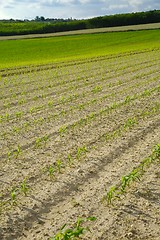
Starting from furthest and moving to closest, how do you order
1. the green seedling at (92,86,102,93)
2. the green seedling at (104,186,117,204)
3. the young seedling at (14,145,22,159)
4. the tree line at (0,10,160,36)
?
the tree line at (0,10,160,36), the green seedling at (92,86,102,93), the young seedling at (14,145,22,159), the green seedling at (104,186,117,204)

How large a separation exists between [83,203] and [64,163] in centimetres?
173

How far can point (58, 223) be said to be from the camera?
5434mm

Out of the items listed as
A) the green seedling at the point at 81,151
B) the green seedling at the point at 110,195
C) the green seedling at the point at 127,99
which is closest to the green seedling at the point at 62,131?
the green seedling at the point at 81,151

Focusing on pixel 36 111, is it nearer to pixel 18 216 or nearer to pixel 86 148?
pixel 86 148

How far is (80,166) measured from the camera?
743 cm

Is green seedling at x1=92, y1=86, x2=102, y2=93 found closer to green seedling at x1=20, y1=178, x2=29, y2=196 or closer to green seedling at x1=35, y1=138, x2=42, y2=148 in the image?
green seedling at x1=35, y1=138, x2=42, y2=148

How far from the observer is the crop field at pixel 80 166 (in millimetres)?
5406

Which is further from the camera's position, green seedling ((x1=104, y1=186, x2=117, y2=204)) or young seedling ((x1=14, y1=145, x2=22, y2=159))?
young seedling ((x1=14, y1=145, x2=22, y2=159))

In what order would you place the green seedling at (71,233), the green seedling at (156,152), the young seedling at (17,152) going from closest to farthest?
the green seedling at (71,233) < the green seedling at (156,152) < the young seedling at (17,152)

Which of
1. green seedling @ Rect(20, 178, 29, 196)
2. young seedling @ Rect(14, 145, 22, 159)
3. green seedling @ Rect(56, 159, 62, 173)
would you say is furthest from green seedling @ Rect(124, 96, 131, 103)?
green seedling @ Rect(20, 178, 29, 196)

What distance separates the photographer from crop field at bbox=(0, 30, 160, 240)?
17.7 ft

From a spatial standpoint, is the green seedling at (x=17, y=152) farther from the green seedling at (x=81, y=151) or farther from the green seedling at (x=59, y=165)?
the green seedling at (x=81, y=151)

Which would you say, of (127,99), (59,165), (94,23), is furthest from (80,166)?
(94,23)

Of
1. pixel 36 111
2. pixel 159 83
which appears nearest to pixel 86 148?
pixel 36 111
